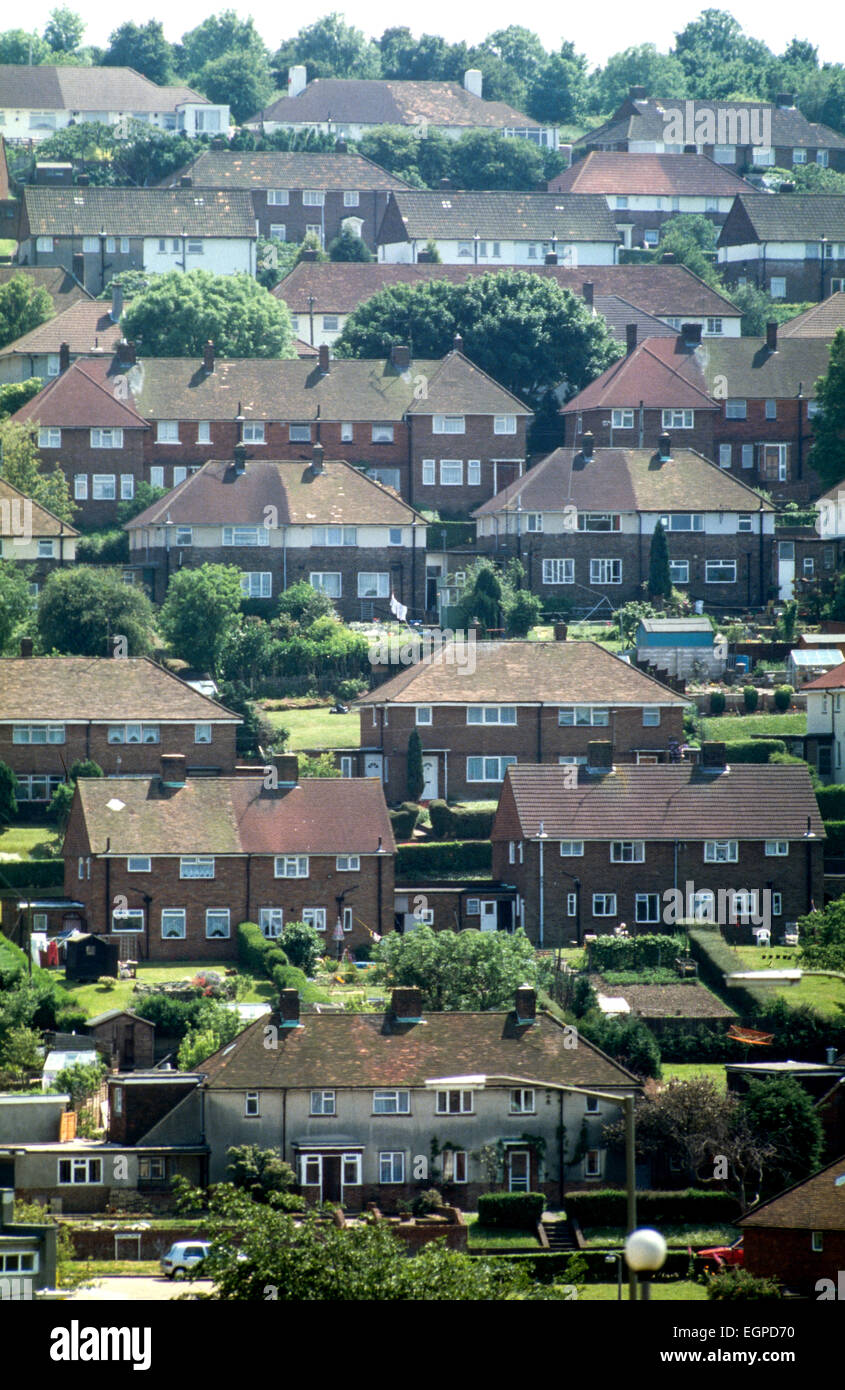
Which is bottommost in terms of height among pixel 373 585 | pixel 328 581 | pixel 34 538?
pixel 373 585

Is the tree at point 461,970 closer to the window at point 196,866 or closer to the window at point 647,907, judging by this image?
the window at point 196,866

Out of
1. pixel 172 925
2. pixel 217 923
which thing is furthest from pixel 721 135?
pixel 172 925

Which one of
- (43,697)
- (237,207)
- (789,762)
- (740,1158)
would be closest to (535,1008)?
(740,1158)

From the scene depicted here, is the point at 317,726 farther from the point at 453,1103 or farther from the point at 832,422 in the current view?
the point at 832,422

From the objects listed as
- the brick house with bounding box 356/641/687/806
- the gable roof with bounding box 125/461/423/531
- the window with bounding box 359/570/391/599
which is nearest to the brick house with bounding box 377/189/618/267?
the gable roof with bounding box 125/461/423/531

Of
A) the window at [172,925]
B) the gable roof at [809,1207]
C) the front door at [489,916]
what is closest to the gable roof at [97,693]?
the window at [172,925]
